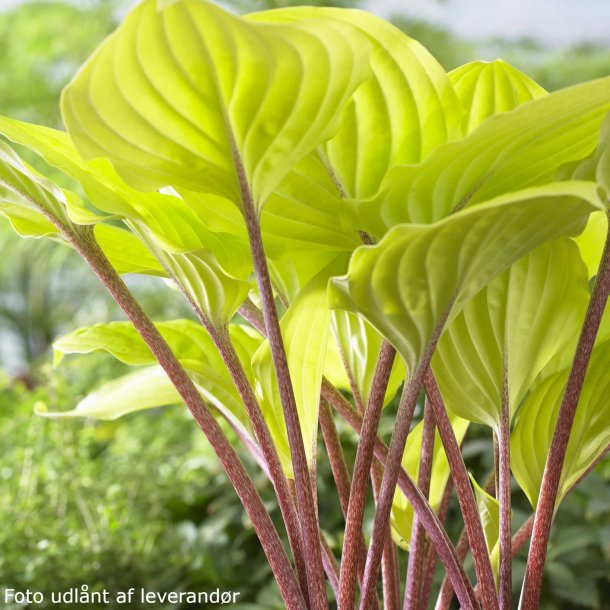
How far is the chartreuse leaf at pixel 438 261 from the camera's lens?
27cm

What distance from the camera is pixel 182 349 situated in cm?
46

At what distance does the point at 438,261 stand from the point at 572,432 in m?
0.16

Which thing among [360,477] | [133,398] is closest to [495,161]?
[360,477]

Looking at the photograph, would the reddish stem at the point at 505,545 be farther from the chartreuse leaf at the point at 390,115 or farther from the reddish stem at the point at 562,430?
the chartreuse leaf at the point at 390,115

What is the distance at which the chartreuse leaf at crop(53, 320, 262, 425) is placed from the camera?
41 cm

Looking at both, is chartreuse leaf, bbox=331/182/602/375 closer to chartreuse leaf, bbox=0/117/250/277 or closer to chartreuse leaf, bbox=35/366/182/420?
chartreuse leaf, bbox=0/117/250/277

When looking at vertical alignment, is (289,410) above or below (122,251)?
below

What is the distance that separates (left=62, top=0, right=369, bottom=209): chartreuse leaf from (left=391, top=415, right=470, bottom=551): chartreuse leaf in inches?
8.6

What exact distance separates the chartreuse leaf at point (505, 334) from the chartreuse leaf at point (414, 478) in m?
0.09

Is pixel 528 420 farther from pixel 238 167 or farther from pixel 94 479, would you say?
pixel 94 479

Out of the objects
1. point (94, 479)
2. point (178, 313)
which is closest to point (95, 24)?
point (178, 313)

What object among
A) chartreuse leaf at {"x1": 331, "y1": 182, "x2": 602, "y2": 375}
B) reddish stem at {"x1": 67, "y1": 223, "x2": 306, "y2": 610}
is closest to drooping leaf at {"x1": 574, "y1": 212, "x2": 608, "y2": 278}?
chartreuse leaf at {"x1": 331, "y1": 182, "x2": 602, "y2": 375}

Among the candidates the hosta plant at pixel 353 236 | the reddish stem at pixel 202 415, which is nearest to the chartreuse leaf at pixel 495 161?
the hosta plant at pixel 353 236

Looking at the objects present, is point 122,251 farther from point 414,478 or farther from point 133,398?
point 414,478
